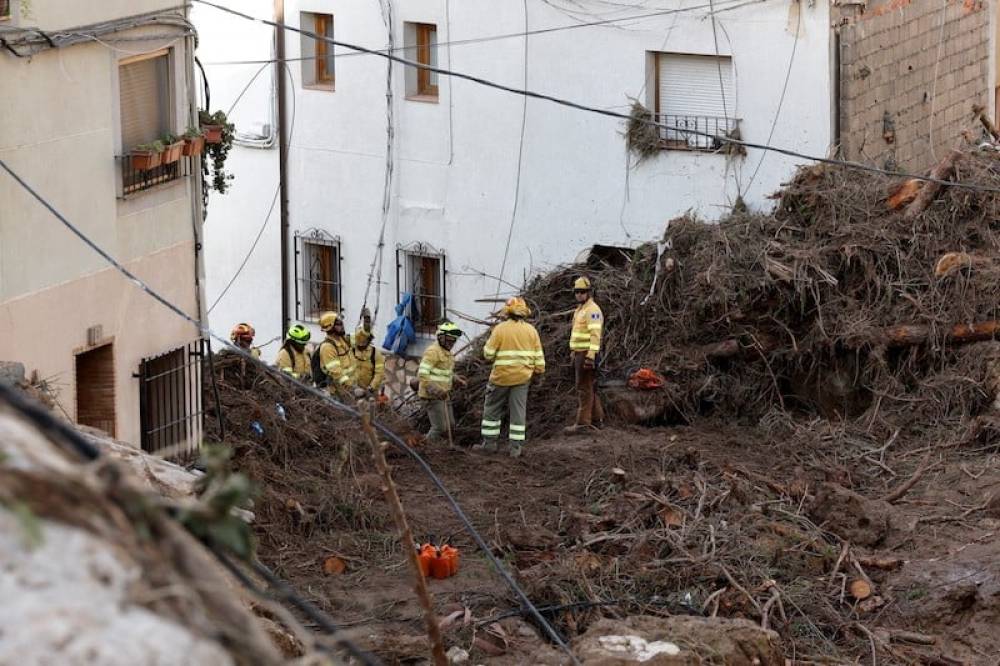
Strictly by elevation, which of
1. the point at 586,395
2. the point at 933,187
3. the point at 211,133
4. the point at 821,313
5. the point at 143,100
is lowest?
the point at 586,395

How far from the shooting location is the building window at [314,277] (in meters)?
26.6

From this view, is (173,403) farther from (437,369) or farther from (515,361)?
(515,361)

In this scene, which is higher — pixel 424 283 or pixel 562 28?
pixel 562 28

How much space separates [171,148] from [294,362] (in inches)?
161

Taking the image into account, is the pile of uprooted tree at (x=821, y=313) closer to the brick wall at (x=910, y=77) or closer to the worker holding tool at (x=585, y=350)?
the worker holding tool at (x=585, y=350)

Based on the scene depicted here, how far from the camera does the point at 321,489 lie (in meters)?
15.2

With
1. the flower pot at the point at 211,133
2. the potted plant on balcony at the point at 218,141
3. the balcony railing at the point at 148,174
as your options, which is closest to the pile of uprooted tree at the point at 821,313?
the potted plant on balcony at the point at 218,141

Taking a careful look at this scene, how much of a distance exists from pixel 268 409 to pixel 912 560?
6.24 meters

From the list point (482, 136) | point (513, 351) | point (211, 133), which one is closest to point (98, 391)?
point (211, 133)

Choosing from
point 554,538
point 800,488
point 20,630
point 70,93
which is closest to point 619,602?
point 554,538

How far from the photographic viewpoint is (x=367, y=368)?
61.6ft

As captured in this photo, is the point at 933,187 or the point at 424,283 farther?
the point at 424,283

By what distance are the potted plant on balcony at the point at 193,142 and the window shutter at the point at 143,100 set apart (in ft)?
0.85

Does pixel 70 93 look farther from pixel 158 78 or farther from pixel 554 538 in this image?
pixel 554 538
